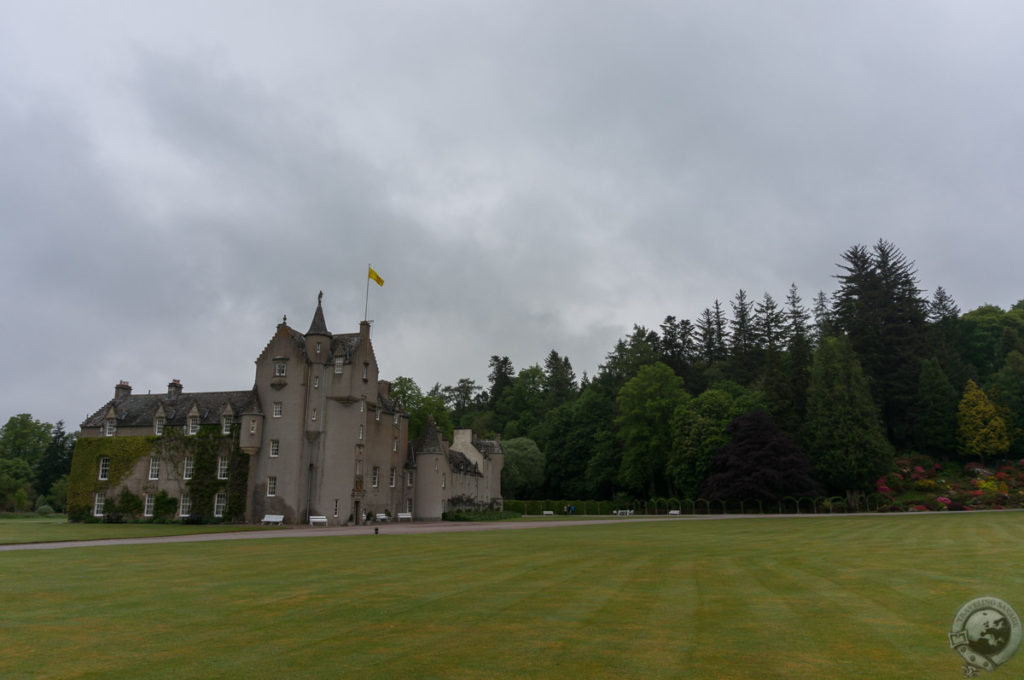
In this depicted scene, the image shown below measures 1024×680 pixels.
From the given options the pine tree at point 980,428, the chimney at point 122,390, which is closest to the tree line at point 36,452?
the chimney at point 122,390

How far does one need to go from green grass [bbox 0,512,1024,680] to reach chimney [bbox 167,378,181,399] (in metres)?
40.5

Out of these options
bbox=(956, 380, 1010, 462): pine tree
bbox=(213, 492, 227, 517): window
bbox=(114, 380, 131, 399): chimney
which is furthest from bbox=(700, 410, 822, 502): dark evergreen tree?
bbox=(114, 380, 131, 399): chimney

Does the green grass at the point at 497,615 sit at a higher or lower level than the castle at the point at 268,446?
lower

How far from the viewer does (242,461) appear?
51.0 meters

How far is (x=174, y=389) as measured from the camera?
191 feet

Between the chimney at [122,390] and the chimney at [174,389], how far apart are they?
182 inches

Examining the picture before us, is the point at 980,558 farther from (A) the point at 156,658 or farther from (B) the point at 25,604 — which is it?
(B) the point at 25,604

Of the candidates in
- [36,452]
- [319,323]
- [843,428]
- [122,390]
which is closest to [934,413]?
[843,428]

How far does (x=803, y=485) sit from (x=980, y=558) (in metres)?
48.5

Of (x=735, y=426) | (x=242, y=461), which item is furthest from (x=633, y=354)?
(x=242, y=461)

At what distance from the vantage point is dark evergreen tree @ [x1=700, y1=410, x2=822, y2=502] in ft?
208

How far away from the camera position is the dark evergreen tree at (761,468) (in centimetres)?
6330

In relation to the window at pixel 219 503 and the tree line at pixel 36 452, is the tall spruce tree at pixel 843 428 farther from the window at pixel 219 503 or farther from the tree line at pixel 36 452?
the tree line at pixel 36 452

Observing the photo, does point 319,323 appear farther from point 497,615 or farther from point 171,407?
point 497,615
